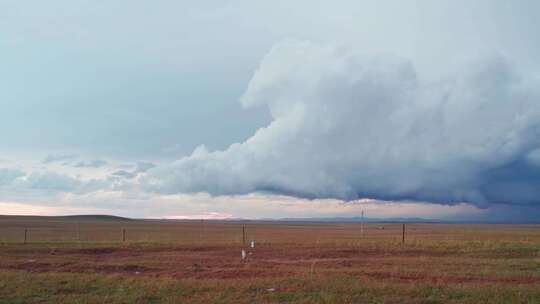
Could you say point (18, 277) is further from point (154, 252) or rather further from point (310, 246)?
point (310, 246)

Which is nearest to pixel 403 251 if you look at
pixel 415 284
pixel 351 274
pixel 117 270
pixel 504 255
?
pixel 504 255

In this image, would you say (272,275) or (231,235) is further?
(231,235)

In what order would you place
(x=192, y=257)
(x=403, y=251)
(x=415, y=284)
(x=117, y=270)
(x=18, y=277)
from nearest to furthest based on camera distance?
(x=415, y=284) → (x=18, y=277) → (x=117, y=270) → (x=192, y=257) → (x=403, y=251)

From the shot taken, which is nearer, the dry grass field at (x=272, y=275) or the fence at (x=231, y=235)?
the dry grass field at (x=272, y=275)

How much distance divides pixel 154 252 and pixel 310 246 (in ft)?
33.8

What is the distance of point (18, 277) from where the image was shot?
68.1 ft

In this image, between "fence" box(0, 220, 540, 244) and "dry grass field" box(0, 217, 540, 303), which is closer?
"dry grass field" box(0, 217, 540, 303)

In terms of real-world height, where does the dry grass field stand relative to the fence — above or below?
above

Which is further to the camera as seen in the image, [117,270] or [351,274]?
[117,270]

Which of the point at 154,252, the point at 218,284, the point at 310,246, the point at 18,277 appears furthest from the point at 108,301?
the point at 310,246

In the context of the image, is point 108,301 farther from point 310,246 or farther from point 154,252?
point 310,246

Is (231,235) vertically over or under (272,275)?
under

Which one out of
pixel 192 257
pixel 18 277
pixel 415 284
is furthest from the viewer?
pixel 192 257

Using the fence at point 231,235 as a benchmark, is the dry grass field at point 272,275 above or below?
above
